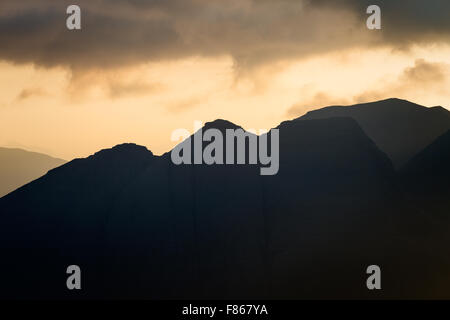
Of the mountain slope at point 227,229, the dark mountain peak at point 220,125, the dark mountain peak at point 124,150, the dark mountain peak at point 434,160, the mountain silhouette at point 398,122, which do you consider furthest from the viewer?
the mountain silhouette at point 398,122

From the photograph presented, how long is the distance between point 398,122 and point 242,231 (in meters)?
46.9

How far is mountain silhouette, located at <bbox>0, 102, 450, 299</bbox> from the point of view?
77938 mm

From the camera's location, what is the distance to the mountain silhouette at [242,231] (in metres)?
77.9

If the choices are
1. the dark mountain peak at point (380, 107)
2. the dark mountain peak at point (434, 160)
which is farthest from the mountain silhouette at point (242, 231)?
the dark mountain peak at point (380, 107)

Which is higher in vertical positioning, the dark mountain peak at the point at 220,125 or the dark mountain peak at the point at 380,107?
the dark mountain peak at the point at 380,107

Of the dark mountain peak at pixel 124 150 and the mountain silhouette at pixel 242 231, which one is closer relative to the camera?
the mountain silhouette at pixel 242 231

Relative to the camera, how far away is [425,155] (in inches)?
3893

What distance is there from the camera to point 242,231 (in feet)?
271

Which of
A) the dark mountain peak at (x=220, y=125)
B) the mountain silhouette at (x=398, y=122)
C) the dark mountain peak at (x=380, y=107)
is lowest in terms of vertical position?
the dark mountain peak at (x=220, y=125)

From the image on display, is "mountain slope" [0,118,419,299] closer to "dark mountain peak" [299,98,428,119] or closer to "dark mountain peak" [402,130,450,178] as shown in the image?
"dark mountain peak" [402,130,450,178]

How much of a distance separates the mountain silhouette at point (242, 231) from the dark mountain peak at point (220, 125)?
0.13m

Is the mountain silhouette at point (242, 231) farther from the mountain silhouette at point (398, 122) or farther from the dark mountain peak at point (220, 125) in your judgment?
the mountain silhouette at point (398, 122)
